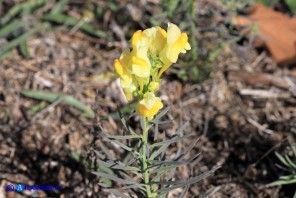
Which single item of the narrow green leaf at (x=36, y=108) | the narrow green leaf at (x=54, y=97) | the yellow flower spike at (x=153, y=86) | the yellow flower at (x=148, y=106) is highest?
the yellow flower spike at (x=153, y=86)

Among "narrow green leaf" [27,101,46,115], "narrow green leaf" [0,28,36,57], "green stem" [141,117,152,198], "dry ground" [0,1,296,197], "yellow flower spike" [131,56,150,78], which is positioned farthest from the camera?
"narrow green leaf" [0,28,36,57]

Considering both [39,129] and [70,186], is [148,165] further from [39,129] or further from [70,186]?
[39,129]

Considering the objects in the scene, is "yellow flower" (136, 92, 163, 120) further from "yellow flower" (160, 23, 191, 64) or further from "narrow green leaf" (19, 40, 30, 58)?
"narrow green leaf" (19, 40, 30, 58)

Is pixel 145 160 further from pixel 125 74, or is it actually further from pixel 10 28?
pixel 10 28

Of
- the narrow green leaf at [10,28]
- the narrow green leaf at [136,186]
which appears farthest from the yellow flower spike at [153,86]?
the narrow green leaf at [10,28]

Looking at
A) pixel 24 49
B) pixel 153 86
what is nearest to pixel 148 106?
pixel 153 86

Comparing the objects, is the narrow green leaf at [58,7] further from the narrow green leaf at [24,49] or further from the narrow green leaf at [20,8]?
the narrow green leaf at [24,49]

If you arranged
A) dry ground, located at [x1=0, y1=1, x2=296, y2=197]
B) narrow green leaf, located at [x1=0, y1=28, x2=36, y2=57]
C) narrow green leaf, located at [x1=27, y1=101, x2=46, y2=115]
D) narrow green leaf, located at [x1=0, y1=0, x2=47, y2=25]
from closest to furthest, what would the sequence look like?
dry ground, located at [x1=0, y1=1, x2=296, y2=197]
narrow green leaf, located at [x1=27, y1=101, x2=46, y2=115]
narrow green leaf, located at [x1=0, y1=28, x2=36, y2=57]
narrow green leaf, located at [x1=0, y1=0, x2=47, y2=25]

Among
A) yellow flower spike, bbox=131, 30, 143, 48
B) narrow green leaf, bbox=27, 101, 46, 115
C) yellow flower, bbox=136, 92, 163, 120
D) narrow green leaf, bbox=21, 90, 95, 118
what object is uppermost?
yellow flower spike, bbox=131, 30, 143, 48

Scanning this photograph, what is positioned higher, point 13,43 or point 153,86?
point 153,86

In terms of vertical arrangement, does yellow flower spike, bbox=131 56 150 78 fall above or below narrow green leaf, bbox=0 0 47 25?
above

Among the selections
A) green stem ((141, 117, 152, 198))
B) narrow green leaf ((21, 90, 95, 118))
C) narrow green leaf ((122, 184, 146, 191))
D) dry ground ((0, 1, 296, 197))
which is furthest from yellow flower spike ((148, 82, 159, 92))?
narrow green leaf ((21, 90, 95, 118))
